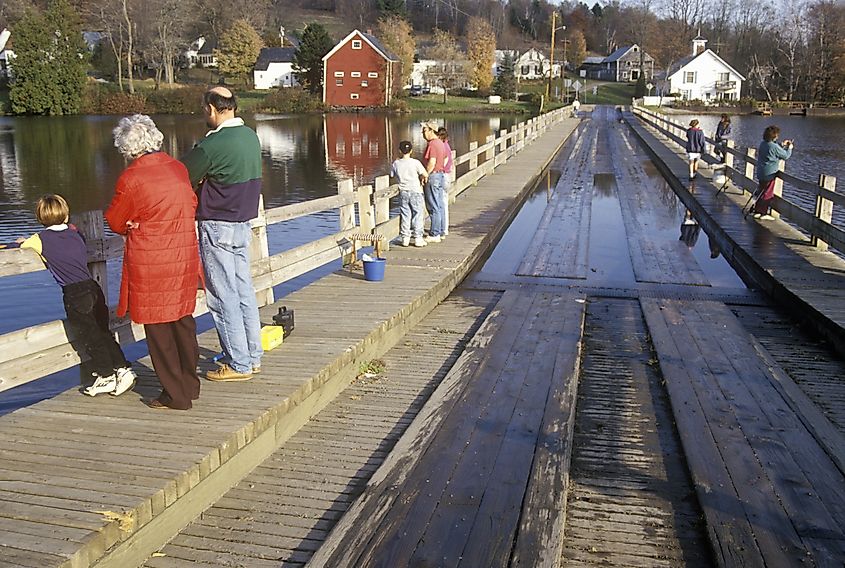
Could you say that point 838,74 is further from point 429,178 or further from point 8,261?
point 8,261

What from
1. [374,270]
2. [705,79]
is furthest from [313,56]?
[374,270]

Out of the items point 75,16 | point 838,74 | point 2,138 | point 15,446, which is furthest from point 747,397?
point 838,74

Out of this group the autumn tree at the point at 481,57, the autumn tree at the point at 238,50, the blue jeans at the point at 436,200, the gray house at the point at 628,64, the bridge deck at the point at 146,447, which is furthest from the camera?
the gray house at the point at 628,64

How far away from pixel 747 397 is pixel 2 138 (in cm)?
4303

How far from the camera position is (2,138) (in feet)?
132

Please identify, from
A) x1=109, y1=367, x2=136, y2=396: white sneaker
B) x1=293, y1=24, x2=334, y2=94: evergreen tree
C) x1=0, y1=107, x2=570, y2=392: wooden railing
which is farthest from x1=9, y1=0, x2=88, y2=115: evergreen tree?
x1=109, y1=367, x2=136, y2=396: white sneaker

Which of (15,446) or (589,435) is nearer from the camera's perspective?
(15,446)

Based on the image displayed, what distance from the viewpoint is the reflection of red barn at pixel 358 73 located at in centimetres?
7425

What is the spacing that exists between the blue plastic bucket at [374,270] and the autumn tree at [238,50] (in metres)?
80.8

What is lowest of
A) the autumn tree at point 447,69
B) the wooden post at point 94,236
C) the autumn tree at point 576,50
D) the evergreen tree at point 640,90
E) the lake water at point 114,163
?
the lake water at point 114,163

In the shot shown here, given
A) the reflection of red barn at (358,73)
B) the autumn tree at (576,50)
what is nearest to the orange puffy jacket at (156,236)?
the reflection of red barn at (358,73)

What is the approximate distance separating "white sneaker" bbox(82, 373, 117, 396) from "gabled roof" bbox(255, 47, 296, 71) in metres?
84.7

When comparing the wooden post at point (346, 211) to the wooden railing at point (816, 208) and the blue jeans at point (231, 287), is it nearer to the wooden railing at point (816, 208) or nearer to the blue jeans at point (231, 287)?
the blue jeans at point (231, 287)

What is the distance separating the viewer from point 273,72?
8544 centimetres
